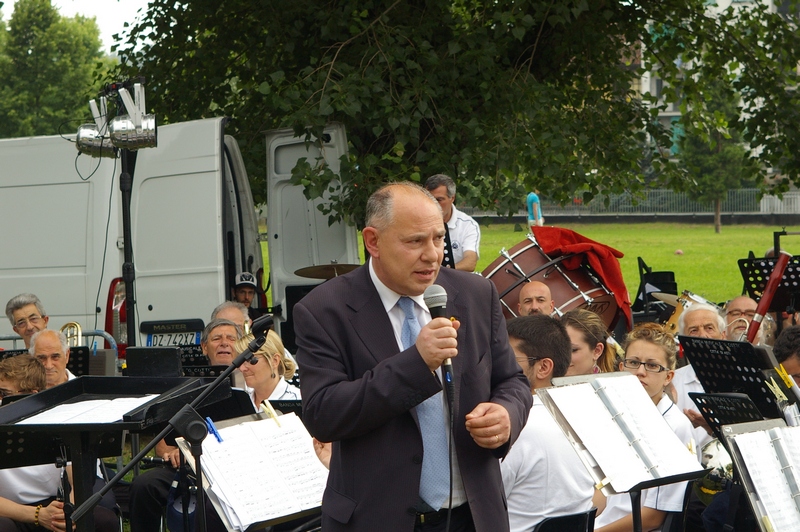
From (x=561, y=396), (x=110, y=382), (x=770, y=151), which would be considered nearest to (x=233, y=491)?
(x=110, y=382)

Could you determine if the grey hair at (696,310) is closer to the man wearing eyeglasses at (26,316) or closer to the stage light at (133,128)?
the stage light at (133,128)

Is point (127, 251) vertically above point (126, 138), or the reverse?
point (126, 138)

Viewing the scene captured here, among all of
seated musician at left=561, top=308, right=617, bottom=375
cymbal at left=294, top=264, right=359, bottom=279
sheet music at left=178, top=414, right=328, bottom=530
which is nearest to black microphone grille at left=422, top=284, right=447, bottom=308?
sheet music at left=178, top=414, right=328, bottom=530

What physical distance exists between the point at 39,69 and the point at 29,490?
33762 mm

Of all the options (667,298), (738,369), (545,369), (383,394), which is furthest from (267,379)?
(667,298)

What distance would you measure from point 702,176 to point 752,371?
4109cm

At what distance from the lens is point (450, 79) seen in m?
10.1

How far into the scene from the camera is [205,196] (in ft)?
29.7

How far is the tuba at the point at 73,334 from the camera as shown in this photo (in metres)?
8.23

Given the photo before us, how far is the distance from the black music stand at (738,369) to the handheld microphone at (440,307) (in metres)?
2.04

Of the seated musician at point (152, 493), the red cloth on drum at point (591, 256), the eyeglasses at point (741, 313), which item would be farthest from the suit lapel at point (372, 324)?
the eyeglasses at point (741, 313)

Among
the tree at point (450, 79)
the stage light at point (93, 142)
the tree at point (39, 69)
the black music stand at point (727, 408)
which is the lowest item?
the black music stand at point (727, 408)

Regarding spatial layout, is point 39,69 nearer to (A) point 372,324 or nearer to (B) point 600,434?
(B) point 600,434

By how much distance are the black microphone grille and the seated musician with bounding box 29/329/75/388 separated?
4308 mm
